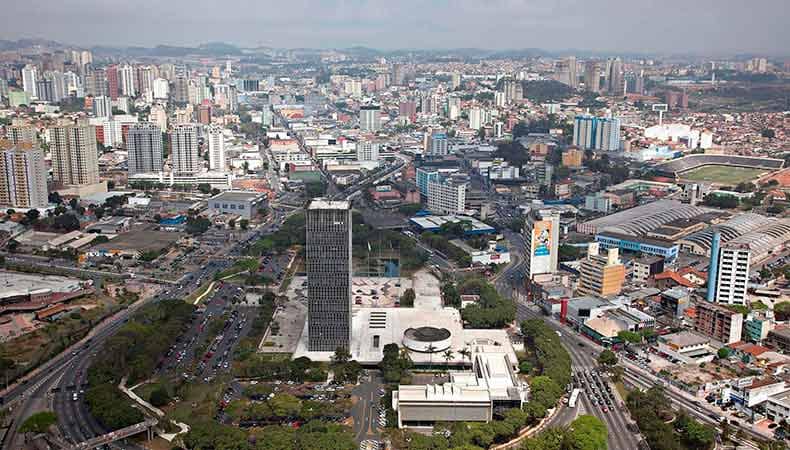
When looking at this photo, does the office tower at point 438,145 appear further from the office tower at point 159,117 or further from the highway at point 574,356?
the office tower at point 159,117

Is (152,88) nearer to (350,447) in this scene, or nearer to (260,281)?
(260,281)

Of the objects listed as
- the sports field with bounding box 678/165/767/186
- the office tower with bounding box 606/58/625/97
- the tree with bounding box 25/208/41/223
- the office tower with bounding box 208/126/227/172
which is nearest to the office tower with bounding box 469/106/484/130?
the sports field with bounding box 678/165/767/186

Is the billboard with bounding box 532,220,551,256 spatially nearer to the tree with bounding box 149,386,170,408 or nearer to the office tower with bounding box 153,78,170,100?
the tree with bounding box 149,386,170,408

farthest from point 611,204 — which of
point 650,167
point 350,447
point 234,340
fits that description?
point 350,447

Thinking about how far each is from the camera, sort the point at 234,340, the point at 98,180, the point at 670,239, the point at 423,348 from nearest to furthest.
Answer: the point at 423,348, the point at 234,340, the point at 670,239, the point at 98,180

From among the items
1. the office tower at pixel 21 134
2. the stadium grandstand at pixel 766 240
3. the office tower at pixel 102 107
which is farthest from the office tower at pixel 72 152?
the stadium grandstand at pixel 766 240

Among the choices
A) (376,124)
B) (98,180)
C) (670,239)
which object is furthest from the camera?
(376,124)
